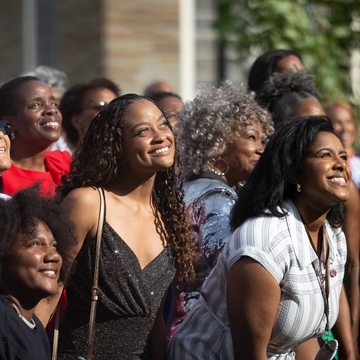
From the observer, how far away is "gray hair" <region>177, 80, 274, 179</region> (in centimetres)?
439

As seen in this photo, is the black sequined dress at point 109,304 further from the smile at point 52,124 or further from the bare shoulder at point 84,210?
the smile at point 52,124

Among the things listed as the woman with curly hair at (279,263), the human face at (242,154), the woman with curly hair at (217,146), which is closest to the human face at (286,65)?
the woman with curly hair at (217,146)

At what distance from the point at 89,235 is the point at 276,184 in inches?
33.0

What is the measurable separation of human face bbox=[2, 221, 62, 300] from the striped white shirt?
74 centimetres

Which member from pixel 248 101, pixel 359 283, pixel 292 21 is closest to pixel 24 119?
pixel 248 101

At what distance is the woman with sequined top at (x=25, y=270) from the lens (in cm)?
283

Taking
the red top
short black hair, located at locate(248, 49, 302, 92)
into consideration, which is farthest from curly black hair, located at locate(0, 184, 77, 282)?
short black hair, located at locate(248, 49, 302, 92)

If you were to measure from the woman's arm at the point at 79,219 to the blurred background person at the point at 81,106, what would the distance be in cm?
Result: 206

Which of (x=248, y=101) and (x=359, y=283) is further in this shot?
(x=359, y=283)

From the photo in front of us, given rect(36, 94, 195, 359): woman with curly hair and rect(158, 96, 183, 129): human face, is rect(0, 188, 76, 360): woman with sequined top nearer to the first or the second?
rect(36, 94, 195, 359): woman with curly hair

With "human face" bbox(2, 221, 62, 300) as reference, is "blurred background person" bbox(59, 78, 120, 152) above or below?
above

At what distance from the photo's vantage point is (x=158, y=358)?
3576 millimetres

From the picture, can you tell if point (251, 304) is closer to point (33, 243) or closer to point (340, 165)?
point (340, 165)

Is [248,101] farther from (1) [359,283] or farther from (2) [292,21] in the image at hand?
(2) [292,21]
